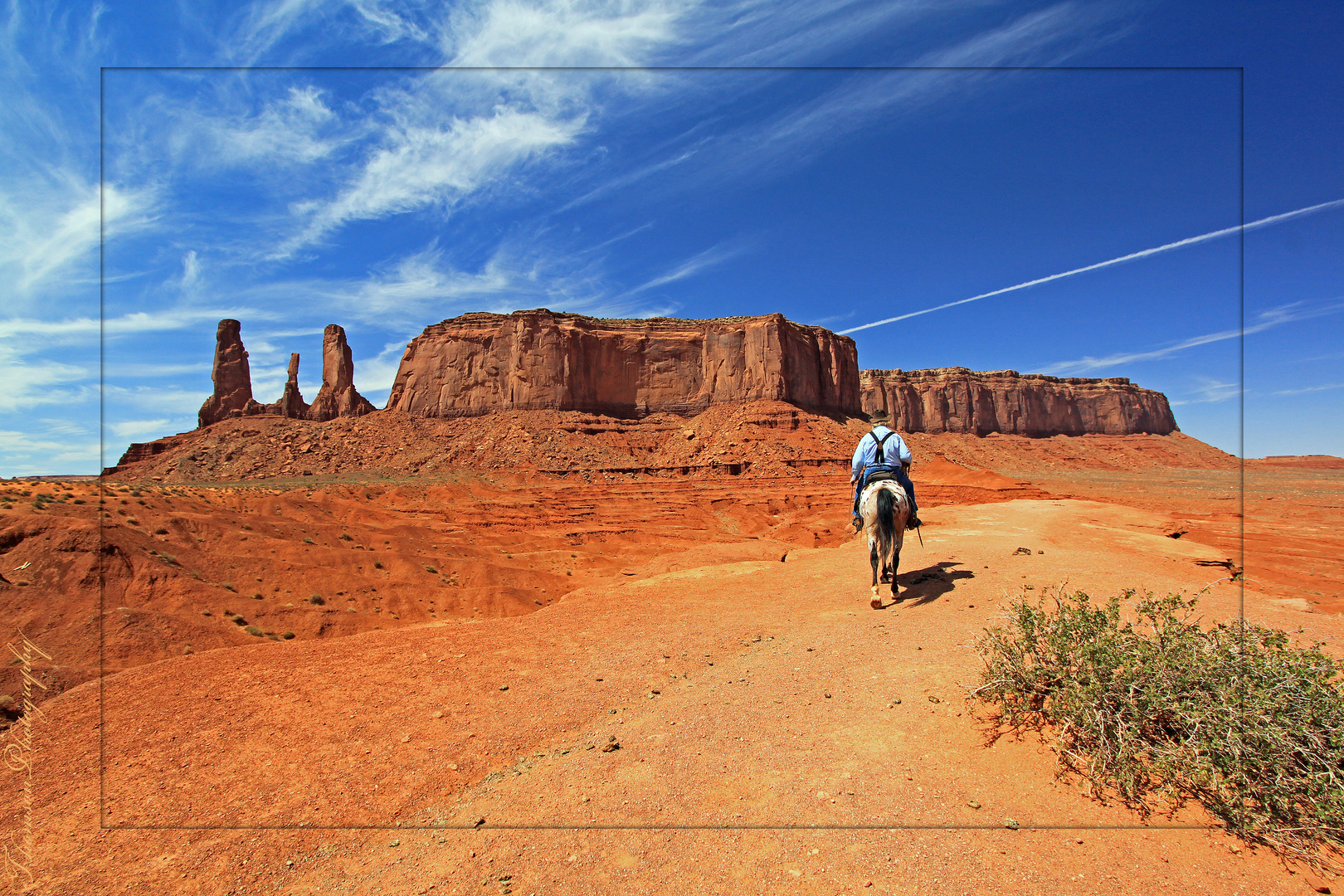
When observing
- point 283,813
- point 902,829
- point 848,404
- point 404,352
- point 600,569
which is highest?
point 404,352

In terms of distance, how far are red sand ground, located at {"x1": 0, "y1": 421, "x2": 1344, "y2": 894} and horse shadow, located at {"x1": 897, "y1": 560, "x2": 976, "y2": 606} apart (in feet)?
0.28

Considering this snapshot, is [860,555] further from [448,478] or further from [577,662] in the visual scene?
[448,478]

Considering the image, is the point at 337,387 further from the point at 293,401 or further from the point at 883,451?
the point at 883,451

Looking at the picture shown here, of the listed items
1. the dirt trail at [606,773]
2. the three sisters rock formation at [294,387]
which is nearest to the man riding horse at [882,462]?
the dirt trail at [606,773]

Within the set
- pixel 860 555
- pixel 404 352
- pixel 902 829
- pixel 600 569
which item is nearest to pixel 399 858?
pixel 902 829

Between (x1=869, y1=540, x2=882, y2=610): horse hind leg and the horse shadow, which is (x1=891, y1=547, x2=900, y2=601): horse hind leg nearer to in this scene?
the horse shadow

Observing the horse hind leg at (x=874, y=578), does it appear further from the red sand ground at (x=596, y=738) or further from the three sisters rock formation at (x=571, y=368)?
the three sisters rock formation at (x=571, y=368)

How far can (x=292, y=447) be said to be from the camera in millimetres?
56406

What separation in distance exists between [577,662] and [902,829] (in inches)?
175

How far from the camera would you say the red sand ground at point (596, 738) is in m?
3.19

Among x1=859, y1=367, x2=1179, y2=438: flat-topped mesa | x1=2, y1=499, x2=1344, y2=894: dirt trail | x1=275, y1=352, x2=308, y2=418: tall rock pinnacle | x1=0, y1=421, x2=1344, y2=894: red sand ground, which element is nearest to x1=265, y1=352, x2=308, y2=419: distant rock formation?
x1=275, y1=352, x2=308, y2=418: tall rock pinnacle

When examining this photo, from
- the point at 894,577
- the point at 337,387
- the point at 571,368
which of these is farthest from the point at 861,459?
the point at 337,387

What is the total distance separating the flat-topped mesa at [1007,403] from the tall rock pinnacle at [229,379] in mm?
101271

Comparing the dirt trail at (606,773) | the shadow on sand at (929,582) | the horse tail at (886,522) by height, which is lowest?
the dirt trail at (606,773)
